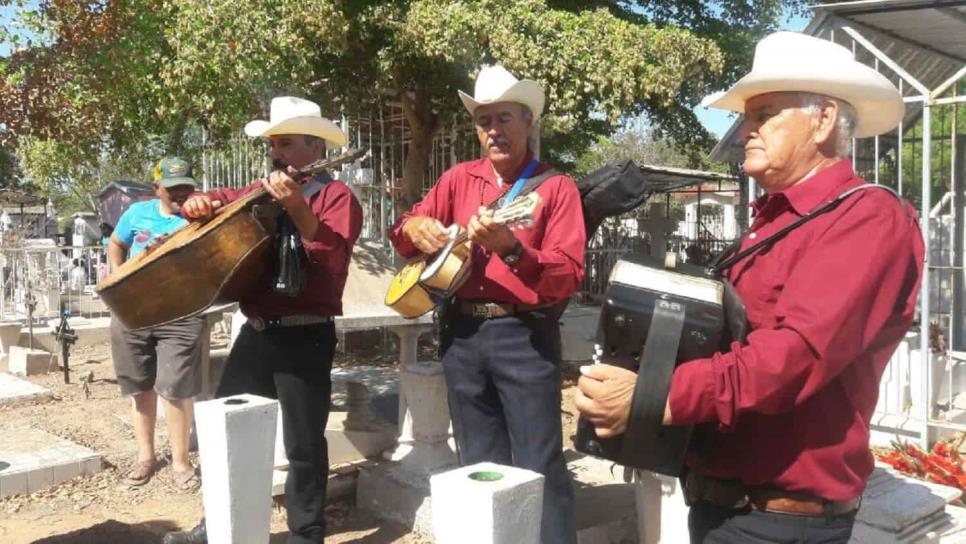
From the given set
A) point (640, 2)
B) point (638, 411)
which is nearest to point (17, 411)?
point (638, 411)

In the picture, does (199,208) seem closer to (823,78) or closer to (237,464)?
(237,464)

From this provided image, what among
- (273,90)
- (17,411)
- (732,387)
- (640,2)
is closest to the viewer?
(732,387)

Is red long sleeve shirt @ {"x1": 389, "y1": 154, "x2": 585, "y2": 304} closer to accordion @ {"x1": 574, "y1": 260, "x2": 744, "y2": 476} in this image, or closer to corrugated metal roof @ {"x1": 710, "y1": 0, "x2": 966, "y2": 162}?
accordion @ {"x1": 574, "y1": 260, "x2": 744, "y2": 476}

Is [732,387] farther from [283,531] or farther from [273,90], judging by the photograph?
[273,90]

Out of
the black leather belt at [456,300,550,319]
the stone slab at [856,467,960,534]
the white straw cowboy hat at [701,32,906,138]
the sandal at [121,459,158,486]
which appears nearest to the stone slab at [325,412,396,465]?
the sandal at [121,459,158,486]

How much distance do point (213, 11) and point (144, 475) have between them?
3180 millimetres

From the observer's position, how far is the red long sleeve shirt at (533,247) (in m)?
3.29

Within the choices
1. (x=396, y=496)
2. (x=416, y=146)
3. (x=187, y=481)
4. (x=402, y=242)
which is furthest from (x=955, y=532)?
(x=416, y=146)

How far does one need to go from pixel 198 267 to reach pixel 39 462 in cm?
285

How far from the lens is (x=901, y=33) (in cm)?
669

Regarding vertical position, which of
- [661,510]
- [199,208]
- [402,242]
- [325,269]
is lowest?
[661,510]

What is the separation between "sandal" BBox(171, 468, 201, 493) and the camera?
515 cm

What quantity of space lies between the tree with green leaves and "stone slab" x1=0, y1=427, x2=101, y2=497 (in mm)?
2004

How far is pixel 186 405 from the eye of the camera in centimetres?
521
